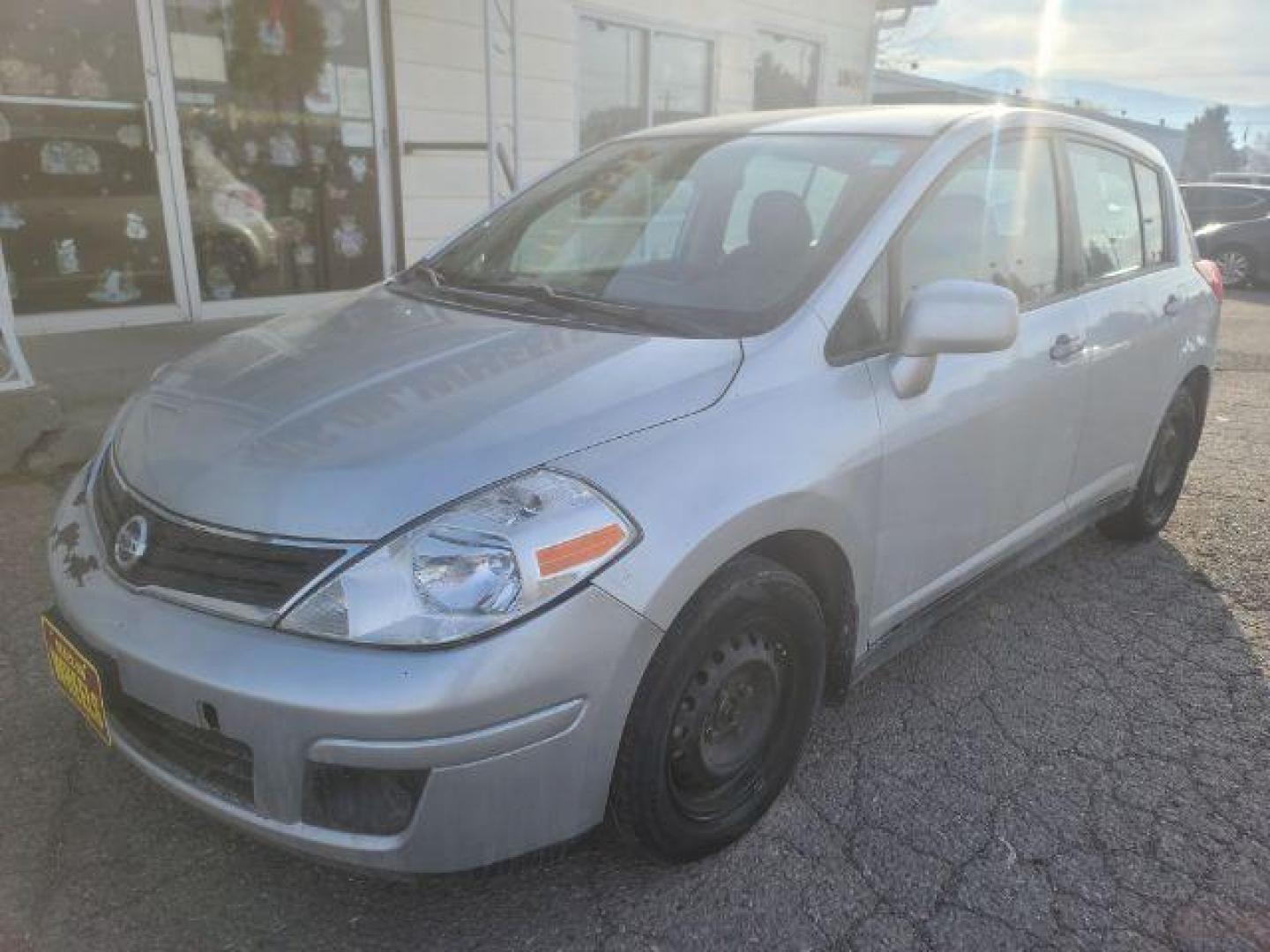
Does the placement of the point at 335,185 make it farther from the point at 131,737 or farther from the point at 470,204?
the point at 131,737

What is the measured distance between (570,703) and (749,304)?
1.14m

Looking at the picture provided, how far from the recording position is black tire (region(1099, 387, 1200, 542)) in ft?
13.1

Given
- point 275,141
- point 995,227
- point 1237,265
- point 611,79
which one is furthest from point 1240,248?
point 995,227

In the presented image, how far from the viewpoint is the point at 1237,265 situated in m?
14.8

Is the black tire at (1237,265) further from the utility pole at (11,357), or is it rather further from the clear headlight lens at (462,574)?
the clear headlight lens at (462,574)

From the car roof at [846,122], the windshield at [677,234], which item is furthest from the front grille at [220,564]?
the car roof at [846,122]

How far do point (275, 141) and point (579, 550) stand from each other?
5.84 metres

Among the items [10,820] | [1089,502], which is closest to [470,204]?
[1089,502]

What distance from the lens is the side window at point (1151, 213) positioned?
12.4 feet

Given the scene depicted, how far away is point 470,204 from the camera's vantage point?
25.2ft

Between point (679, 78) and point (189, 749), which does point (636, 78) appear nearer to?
point (679, 78)

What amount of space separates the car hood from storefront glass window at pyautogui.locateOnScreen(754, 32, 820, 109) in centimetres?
834

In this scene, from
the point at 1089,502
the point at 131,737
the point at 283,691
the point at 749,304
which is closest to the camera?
the point at 283,691

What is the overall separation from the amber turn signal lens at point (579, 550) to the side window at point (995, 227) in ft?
3.84
